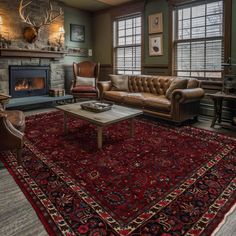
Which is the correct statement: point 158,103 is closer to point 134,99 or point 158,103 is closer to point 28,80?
point 134,99

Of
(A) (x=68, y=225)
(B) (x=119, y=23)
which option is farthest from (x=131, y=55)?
(A) (x=68, y=225)

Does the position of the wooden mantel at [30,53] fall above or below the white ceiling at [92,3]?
below

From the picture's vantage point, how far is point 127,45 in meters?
6.20

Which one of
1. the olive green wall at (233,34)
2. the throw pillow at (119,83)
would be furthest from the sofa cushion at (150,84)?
the olive green wall at (233,34)

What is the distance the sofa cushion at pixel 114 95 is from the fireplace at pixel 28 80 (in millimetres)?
1786

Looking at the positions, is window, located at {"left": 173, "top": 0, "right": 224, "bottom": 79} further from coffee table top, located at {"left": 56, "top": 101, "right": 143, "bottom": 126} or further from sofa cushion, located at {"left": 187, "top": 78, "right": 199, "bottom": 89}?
coffee table top, located at {"left": 56, "top": 101, "right": 143, "bottom": 126}

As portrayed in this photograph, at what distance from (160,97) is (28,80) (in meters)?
3.31

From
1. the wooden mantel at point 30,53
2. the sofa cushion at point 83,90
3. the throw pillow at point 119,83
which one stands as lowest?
the sofa cushion at point 83,90

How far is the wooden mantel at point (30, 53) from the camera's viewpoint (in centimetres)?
497

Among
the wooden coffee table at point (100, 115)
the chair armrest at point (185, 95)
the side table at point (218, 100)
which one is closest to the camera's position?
the wooden coffee table at point (100, 115)

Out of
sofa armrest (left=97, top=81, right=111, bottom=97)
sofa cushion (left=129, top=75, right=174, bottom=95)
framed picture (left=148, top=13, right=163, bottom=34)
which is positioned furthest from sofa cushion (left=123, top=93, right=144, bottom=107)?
framed picture (left=148, top=13, right=163, bottom=34)

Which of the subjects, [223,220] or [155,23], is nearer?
[223,220]

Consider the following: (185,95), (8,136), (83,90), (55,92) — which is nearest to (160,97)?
(185,95)

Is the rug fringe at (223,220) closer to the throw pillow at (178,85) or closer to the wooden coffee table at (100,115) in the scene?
the wooden coffee table at (100,115)
